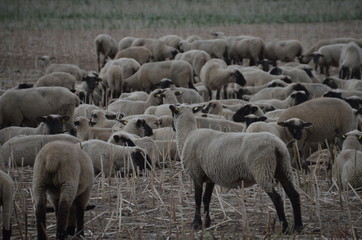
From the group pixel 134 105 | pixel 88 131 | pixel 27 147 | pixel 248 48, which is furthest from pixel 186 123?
pixel 248 48

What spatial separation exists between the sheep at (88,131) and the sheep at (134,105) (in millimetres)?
2584

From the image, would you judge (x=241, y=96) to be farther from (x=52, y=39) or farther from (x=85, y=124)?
(x=52, y=39)

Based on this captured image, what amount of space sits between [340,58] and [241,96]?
6.49 meters

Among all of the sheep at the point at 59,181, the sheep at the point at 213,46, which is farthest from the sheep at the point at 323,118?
the sheep at the point at 213,46

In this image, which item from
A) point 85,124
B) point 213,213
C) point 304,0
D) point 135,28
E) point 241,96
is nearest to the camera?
point 213,213

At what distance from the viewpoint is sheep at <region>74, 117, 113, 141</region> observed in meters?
12.0

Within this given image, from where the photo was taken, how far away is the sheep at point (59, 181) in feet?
19.9

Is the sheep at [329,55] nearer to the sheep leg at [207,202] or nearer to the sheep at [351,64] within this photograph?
the sheep at [351,64]

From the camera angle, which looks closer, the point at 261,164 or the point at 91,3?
the point at 261,164

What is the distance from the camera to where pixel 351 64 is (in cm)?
2091

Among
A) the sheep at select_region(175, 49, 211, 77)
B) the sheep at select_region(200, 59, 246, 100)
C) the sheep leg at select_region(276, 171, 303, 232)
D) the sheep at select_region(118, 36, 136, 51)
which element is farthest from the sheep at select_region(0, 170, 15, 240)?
the sheep at select_region(118, 36, 136, 51)

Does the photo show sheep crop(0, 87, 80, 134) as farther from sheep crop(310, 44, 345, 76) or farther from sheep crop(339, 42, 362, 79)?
sheep crop(310, 44, 345, 76)

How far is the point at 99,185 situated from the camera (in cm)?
862

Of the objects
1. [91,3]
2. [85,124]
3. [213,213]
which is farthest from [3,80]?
→ [91,3]
